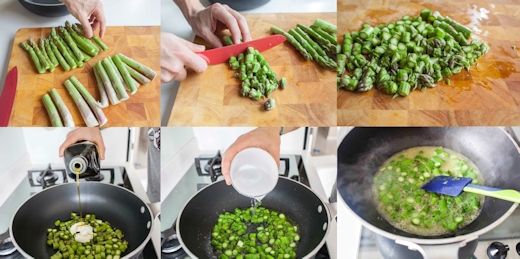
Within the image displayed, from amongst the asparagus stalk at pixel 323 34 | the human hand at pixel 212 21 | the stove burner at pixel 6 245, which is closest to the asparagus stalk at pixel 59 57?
the human hand at pixel 212 21

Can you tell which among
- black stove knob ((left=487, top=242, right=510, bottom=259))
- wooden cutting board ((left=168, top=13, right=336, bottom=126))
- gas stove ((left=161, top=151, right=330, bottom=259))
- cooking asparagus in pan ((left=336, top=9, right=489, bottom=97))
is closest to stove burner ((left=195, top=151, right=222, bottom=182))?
gas stove ((left=161, top=151, right=330, bottom=259))

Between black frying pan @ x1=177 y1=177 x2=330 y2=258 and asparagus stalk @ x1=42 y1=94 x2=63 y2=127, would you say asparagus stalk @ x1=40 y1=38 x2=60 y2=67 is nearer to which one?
asparagus stalk @ x1=42 y1=94 x2=63 y2=127

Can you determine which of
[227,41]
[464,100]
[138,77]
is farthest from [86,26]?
[464,100]

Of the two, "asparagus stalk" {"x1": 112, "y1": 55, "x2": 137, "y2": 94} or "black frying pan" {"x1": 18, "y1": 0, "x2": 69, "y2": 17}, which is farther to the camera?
"black frying pan" {"x1": 18, "y1": 0, "x2": 69, "y2": 17}

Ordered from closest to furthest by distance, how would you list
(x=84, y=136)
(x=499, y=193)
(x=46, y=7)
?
1. (x=499, y=193)
2. (x=84, y=136)
3. (x=46, y=7)

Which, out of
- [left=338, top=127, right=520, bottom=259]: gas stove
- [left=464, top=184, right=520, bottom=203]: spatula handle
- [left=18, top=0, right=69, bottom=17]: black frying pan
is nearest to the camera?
[left=464, top=184, right=520, bottom=203]: spatula handle

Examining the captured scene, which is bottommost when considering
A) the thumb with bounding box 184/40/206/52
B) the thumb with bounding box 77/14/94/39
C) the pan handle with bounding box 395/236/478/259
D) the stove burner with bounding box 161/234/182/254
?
the pan handle with bounding box 395/236/478/259

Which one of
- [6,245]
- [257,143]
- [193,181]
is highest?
[257,143]

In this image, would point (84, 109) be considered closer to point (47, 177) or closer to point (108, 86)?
point (108, 86)
